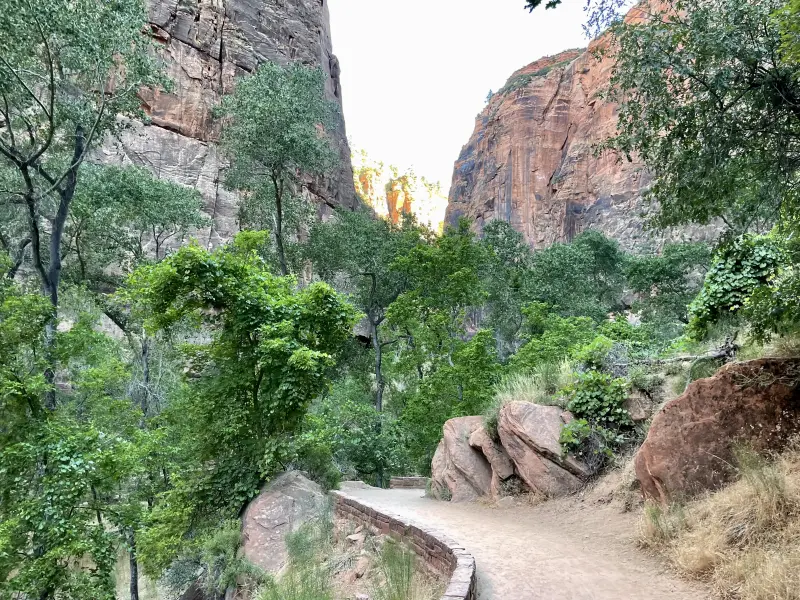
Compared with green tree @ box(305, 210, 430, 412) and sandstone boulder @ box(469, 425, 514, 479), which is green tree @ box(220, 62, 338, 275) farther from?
sandstone boulder @ box(469, 425, 514, 479)

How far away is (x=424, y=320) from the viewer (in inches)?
824

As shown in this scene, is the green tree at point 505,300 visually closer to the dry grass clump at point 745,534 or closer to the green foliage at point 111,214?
the green foliage at point 111,214

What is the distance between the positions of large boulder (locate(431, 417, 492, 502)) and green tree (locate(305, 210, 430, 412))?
12.5 metres

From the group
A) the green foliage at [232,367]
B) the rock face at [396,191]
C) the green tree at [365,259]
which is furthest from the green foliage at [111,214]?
the rock face at [396,191]

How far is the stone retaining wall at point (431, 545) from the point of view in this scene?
464cm

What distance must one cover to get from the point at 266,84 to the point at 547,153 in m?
49.3

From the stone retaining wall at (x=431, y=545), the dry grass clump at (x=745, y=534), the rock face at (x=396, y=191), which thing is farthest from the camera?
the rock face at (x=396, y=191)

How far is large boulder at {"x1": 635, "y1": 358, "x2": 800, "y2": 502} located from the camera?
616cm

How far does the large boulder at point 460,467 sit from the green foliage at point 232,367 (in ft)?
11.3

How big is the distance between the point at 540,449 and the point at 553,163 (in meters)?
59.6

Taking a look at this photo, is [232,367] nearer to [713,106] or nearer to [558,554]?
[558,554]

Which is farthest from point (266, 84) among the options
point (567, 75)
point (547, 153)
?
point (567, 75)

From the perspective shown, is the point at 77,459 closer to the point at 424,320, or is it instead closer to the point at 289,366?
the point at 289,366

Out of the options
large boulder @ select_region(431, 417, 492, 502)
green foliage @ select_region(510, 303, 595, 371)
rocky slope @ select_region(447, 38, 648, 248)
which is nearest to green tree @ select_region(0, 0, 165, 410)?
large boulder @ select_region(431, 417, 492, 502)
